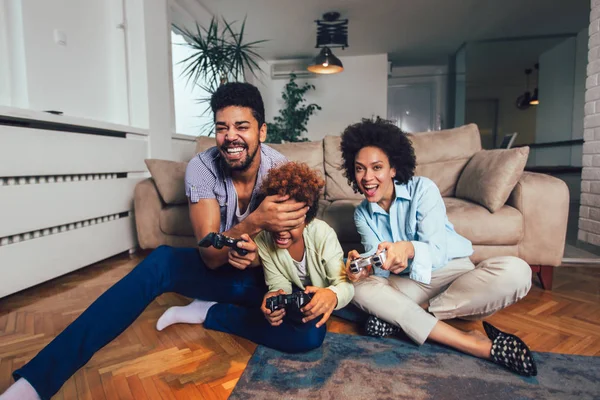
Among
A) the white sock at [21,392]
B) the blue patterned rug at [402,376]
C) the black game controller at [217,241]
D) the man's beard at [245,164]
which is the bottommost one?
the blue patterned rug at [402,376]

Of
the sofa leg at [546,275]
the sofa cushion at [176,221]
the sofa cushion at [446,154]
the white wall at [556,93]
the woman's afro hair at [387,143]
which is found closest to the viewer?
the woman's afro hair at [387,143]

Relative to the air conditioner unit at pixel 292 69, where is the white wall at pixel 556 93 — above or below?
below

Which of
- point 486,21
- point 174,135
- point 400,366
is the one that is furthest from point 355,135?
point 486,21

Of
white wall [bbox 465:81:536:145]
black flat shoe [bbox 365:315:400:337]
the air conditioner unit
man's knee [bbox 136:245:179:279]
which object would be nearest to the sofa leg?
black flat shoe [bbox 365:315:400:337]

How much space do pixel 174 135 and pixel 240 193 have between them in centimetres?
245

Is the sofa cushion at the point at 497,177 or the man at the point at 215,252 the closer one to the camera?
the man at the point at 215,252

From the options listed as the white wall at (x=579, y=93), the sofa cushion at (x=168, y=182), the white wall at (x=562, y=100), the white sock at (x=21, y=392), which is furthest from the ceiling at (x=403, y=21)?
the white sock at (x=21, y=392)

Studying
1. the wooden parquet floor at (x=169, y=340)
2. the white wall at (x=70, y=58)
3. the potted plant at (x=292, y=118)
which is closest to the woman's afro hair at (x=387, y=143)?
the wooden parquet floor at (x=169, y=340)

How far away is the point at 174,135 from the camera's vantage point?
3506 mm

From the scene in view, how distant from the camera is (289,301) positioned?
0.98 meters

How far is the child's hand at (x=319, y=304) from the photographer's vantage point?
3.27 ft

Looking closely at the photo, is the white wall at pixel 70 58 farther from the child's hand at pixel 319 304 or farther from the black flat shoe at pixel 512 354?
the black flat shoe at pixel 512 354

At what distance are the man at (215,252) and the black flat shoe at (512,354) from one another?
734 millimetres

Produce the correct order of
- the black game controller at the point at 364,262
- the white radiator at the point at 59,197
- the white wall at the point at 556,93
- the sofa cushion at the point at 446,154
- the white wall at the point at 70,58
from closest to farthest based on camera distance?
the black game controller at the point at 364,262 → the white radiator at the point at 59,197 → the white wall at the point at 70,58 → the sofa cushion at the point at 446,154 → the white wall at the point at 556,93
